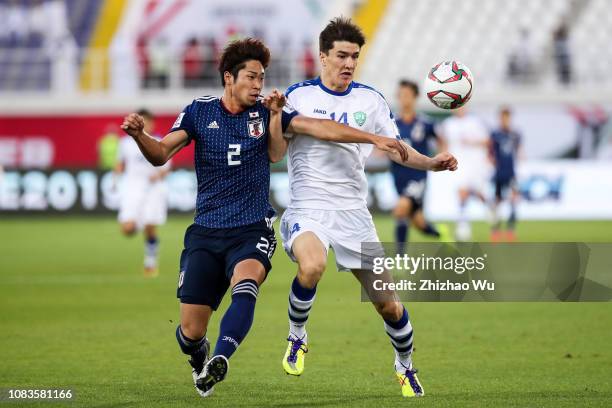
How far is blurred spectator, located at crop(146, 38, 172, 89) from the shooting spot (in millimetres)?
29703

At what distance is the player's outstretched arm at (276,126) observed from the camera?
22.8 feet

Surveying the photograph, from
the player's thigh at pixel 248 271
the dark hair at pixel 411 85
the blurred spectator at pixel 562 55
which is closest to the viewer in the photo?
the player's thigh at pixel 248 271

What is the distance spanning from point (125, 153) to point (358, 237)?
9860mm

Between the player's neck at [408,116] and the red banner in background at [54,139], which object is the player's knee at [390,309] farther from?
the red banner in background at [54,139]

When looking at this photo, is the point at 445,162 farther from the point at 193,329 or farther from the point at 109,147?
the point at 109,147

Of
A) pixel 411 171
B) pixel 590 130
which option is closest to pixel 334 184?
pixel 411 171

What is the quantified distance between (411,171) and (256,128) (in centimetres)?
863

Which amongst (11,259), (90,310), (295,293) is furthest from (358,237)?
(11,259)

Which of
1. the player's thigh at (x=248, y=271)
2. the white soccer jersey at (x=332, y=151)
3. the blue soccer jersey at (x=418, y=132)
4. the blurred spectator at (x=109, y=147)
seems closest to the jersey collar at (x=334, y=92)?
the white soccer jersey at (x=332, y=151)

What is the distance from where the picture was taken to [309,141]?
24.2ft

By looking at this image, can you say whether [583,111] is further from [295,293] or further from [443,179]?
[295,293]

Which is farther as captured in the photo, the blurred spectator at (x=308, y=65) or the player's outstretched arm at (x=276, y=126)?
the blurred spectator at (x=308, y=65)

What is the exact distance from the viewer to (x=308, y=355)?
9.02m

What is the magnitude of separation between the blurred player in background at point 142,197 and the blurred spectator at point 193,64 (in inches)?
523
